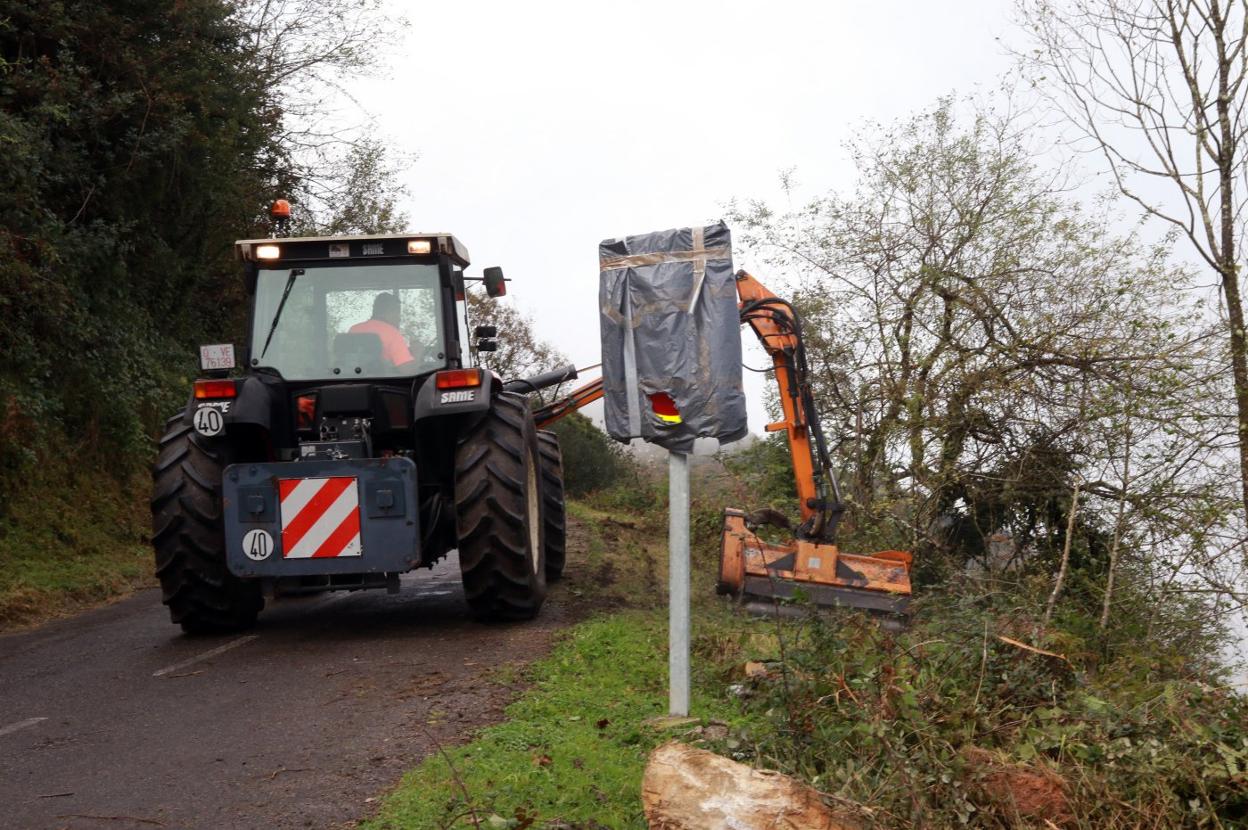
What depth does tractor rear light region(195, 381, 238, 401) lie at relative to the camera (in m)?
8.30

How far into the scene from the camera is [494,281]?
9055 mm

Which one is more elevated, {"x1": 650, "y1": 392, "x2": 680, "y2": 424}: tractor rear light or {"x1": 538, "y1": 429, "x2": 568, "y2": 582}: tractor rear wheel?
{"x1": 650, "y1": 392, "x2": 680, "y2": 424}: tractor rear light

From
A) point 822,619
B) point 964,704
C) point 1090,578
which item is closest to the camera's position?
point 964,704

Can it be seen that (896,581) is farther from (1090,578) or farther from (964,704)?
(964,704)

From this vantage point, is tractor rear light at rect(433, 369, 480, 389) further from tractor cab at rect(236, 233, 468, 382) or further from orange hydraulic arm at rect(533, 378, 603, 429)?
orange hydraulic arm at rect(533, 378, 603, 429)

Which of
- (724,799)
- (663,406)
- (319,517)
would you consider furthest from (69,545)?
(724,799)

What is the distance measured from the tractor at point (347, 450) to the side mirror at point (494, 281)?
15mm

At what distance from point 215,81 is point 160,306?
3365 millimetres

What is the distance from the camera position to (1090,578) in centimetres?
982

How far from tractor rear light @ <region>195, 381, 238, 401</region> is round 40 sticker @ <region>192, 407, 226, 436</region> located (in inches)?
5.9

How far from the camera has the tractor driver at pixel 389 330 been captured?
8.87 metres

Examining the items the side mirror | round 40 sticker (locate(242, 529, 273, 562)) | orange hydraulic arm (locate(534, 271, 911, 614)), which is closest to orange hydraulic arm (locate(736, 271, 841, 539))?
orange hydraulic arm (locate(534, 271, 911, 614))

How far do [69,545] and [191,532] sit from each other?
5462 millimetres

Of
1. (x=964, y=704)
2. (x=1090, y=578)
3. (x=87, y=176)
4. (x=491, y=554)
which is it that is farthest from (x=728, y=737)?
(x=87, y=176)
